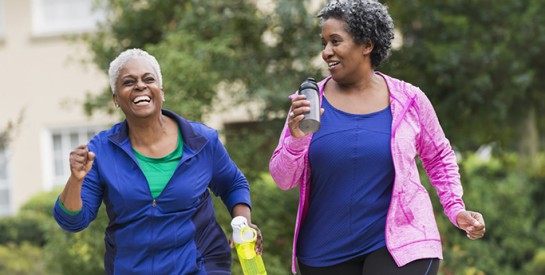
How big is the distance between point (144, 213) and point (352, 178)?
2.89ft

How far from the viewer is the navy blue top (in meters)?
4.52

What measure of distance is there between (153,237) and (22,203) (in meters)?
12.5

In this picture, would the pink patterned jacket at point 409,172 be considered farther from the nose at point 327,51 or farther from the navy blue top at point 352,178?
the nose at point 327,51

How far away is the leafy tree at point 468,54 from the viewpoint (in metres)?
8.34

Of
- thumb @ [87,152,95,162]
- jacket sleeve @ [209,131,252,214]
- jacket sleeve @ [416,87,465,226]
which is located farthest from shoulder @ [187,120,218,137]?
jacket sleeve @ [416,87,465,226]

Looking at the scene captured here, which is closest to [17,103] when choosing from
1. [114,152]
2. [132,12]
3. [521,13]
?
[132,12]

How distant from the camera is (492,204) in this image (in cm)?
1105

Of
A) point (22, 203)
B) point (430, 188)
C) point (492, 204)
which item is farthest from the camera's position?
point (22, 203)

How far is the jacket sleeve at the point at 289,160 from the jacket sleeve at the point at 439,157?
1.83 ft

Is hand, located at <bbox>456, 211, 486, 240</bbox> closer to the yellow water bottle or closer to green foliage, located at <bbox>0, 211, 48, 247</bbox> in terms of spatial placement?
the yellow water bottle

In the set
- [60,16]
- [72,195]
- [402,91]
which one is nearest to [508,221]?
[402,91]

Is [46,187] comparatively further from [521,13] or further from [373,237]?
[373,237]

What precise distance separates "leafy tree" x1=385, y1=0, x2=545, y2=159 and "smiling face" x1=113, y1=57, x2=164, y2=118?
414 cm

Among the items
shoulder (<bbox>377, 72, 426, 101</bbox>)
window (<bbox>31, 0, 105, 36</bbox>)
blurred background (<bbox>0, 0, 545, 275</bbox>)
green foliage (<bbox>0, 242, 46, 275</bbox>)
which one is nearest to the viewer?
shoulder (<bbox>377, 72, 426, 101</bbox>)
